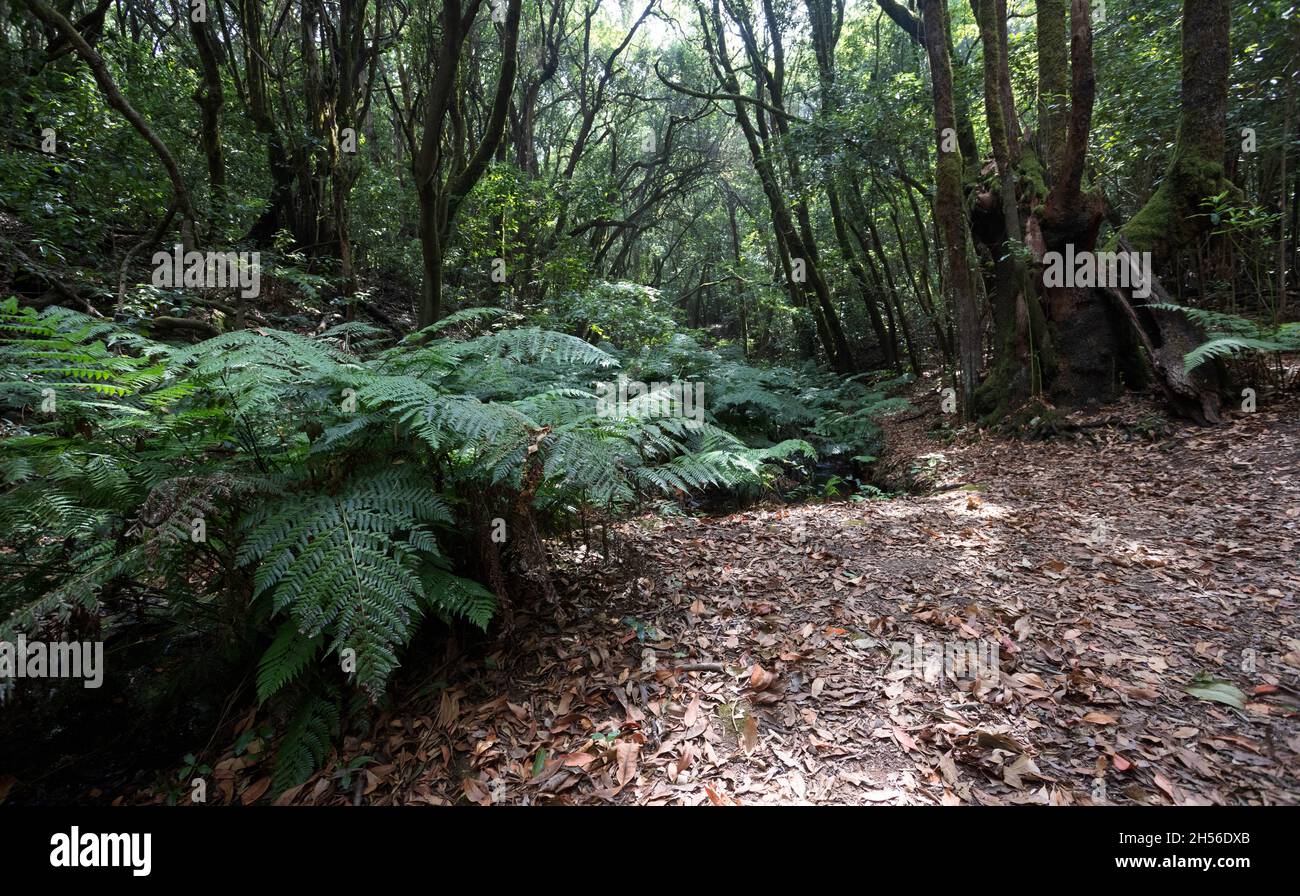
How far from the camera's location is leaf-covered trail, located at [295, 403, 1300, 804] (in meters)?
1.78

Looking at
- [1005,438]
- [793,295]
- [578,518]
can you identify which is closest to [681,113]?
[793,295]

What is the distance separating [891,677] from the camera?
7.39ft

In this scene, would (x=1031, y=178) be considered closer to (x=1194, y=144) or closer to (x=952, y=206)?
(x=952, y=206)

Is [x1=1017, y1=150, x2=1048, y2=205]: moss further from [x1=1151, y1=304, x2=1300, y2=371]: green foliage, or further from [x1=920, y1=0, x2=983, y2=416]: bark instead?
[x1=1151, y1=304, x2=1300, y2=371]: green foliage

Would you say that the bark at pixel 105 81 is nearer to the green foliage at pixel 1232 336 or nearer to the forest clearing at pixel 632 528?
the forest clearing at pixel 632 528

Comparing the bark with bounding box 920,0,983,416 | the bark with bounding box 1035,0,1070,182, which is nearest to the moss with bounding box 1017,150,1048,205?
the bark with bounding box 1035,0,1070,182

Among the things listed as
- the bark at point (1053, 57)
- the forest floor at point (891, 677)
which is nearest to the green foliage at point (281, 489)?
the forest floor at point (891, 677)

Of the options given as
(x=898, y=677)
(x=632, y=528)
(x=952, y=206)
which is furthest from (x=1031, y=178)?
(x=898, y=677)

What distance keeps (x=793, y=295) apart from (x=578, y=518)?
1385cm

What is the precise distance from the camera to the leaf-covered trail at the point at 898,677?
178 centimetres

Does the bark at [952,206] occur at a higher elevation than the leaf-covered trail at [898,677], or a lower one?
higher

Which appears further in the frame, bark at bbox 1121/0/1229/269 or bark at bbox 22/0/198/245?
bark at bbox 1121/0/1229/269

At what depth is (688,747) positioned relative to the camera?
6.49 ft
